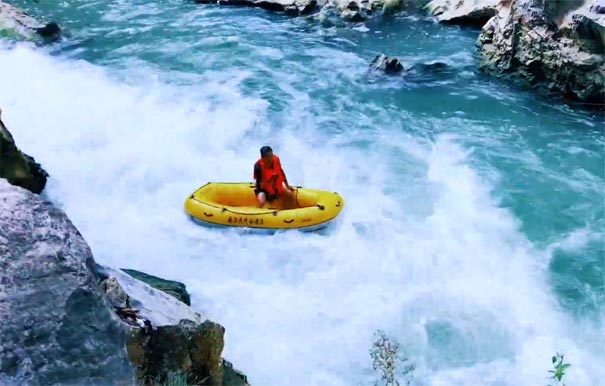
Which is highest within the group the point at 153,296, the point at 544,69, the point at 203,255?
the point at 153,296

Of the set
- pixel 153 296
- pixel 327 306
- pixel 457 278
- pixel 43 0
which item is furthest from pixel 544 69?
A: pixel 43 0

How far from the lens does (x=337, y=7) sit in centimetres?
1494

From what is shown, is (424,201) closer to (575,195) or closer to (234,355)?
(575,195)

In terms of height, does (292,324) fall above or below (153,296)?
below

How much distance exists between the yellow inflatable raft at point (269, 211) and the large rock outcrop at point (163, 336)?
11.8 feet

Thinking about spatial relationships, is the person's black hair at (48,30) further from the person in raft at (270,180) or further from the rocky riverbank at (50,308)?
the rocky riverbank at (50,308)

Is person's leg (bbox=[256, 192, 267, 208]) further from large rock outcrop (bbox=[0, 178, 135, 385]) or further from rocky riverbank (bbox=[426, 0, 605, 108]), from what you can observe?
rocky riverbank (bbox=[426, 0, 605, 108])

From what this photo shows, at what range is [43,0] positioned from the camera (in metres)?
15.9

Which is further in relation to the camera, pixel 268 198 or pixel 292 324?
pixel 268 198

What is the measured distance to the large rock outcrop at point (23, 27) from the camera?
13305 millimetres

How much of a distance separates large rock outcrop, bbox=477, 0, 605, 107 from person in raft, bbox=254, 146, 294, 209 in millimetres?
5285

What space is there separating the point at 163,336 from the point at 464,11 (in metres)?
12.1

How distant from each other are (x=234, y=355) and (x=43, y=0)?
503 inches

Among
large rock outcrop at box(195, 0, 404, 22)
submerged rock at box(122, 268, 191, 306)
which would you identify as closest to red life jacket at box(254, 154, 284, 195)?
submerged rock at box(122, 268, 191, 306)
